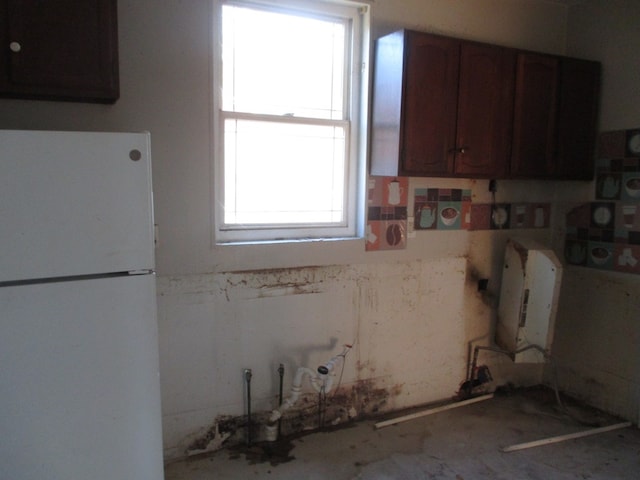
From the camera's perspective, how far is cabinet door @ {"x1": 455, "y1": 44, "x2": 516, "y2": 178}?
2.64m

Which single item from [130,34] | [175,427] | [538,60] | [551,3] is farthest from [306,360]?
[551,3]

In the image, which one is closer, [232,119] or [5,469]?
[5,469]

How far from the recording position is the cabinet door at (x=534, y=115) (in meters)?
2.79

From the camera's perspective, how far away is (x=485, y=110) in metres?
2.70

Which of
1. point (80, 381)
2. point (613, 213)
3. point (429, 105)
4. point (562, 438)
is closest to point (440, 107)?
point (429, 105)

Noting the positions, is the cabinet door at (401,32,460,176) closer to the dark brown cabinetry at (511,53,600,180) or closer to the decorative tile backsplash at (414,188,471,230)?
the decorative tile backsplash at (414,188,471,230)

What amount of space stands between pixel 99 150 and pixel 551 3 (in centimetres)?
312

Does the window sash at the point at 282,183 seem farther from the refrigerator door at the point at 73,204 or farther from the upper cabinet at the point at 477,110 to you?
the refrigerator door at the point at 73,204

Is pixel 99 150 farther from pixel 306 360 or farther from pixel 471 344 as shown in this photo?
pixel 471 344

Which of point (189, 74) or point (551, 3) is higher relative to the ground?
point (551, 3)

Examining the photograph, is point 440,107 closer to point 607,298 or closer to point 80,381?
point 607,298

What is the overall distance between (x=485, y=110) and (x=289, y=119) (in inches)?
43.7

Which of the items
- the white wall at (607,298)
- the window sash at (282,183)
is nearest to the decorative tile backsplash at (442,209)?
the window sash at (282,183)

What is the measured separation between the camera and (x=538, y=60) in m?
2.82
